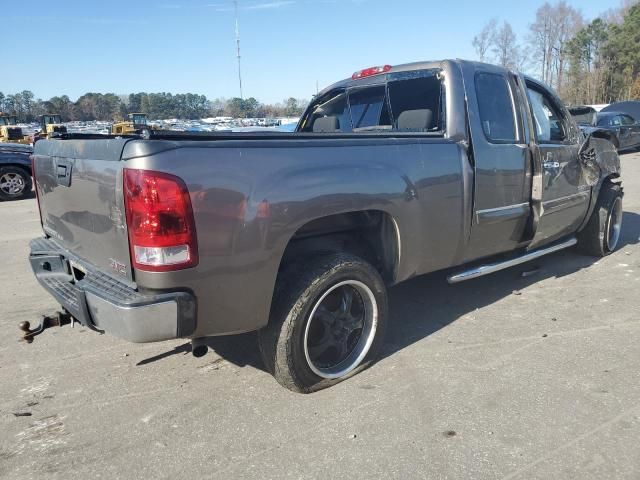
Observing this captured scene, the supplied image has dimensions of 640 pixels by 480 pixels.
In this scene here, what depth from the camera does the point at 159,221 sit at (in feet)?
7.77

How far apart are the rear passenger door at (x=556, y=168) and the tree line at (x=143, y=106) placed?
22418mm

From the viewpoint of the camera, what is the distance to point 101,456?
2523 mm

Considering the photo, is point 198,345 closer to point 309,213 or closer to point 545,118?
point 309,213

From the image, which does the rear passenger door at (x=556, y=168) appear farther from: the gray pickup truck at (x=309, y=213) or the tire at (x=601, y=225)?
the tire at (x=601, y=225)

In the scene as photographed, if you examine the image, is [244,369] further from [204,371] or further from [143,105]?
[143,105]

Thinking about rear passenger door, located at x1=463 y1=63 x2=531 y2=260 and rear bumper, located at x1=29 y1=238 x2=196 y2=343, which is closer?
rear bumper, located at x1=29 y1=238 x2=196 y2=343

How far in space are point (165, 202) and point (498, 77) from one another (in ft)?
10.2

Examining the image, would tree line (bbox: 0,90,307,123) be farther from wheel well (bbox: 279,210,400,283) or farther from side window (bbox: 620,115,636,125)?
wheel well (bbox: 279,210,400,283)

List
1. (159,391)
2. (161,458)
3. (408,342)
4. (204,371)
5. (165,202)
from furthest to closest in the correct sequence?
1. (408,342)
2. (204,371)
3. (159,391)
4. (161,458)
5. (165,202)

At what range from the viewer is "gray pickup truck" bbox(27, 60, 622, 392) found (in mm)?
2436

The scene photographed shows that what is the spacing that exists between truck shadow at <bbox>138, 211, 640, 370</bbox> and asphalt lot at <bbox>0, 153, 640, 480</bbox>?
23 millimetres

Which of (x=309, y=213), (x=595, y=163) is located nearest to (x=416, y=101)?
(x=309, y=213)

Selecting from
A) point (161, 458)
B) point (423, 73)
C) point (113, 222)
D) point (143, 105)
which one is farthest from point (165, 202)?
point (143, 105)

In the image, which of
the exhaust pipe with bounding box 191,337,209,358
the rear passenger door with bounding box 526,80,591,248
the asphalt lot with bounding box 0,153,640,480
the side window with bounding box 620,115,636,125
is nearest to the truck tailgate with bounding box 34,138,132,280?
the exhaust pipe with bounding box 191,337,209,358
